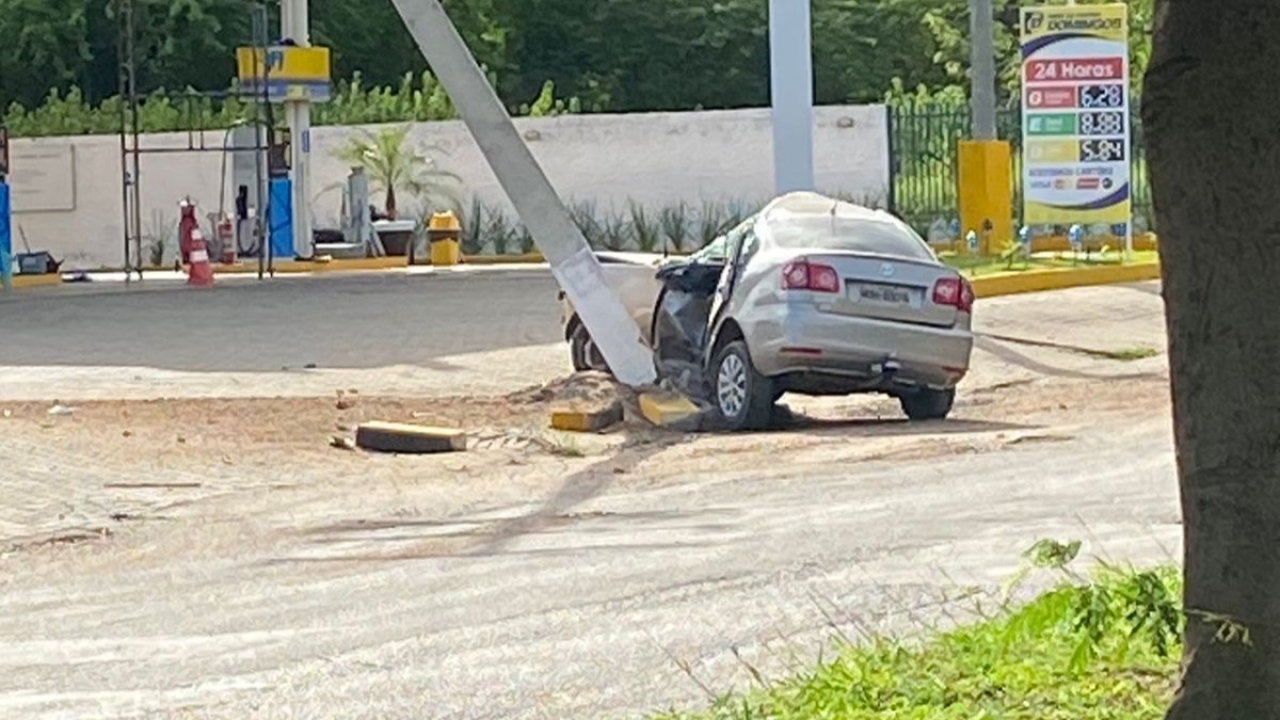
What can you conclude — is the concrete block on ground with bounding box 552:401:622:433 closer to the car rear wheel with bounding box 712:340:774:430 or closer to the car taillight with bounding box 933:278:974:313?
the car rear wheel with bounding box 712:340:774:430

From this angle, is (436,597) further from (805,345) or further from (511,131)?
(511,131)

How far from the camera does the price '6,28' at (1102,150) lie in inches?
1145

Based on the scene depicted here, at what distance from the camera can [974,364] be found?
21609mm

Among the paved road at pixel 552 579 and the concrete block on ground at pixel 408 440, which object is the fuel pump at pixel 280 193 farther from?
the paved road at pixel 552 579

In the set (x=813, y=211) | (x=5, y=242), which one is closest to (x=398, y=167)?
(x=5, y=242)

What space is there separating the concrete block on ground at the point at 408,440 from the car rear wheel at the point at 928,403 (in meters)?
3.27

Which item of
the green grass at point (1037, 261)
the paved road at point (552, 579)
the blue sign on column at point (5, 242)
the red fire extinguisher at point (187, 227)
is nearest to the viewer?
the paved road at point (552, 579)

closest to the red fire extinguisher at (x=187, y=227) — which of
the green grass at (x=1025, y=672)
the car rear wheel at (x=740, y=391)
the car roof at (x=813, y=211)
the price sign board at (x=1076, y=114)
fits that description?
the price sign board at (x=1076, y=114)

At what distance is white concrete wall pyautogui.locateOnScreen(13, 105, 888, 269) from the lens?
127 ft

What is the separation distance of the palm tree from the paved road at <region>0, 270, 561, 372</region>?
599cm

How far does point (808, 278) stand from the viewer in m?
16.9

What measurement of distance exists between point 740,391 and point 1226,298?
38.8 ft

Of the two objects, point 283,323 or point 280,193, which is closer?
point 283,323

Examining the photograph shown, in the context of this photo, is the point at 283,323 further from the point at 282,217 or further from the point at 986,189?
the point at 282,217
